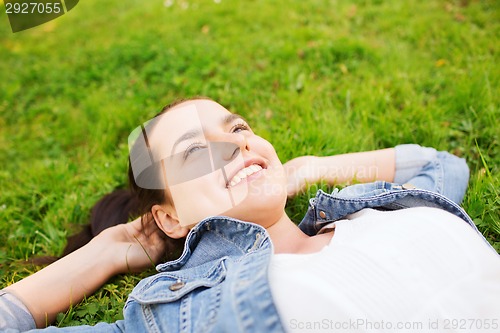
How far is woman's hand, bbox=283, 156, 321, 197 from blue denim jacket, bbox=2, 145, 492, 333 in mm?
316

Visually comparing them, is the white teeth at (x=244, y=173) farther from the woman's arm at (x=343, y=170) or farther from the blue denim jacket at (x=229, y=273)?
the woman's arm at (x=343, y=170)

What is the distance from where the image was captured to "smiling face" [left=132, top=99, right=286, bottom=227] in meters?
1.94

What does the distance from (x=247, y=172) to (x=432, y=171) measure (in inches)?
44.3

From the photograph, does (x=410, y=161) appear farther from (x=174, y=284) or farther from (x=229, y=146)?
(x=174, y=284)

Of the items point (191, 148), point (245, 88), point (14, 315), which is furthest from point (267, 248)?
point (245, 88)

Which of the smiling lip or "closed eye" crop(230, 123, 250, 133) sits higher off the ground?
"closed eye" crop(230, 123, 250, 133)

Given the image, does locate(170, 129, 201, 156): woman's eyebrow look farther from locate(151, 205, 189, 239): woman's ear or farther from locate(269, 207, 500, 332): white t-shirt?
locate(269, 207, 500, 332): white t-shirt

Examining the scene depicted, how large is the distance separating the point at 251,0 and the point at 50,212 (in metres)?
3.38

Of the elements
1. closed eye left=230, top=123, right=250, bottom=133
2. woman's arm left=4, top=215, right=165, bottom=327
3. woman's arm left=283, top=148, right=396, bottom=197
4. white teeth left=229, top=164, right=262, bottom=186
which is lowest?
woman's arm left=4, top=215, right=165, bottom=327

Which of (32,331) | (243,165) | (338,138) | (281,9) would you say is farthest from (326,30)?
(32,331)

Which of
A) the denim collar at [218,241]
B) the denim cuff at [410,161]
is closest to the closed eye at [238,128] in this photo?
the denim collar at [218,241]

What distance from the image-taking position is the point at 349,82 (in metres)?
3.64

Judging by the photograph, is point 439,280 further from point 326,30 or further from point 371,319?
point 326,30

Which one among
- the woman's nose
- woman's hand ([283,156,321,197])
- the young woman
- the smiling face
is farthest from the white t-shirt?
woman's hand ([283,156,321,197])
